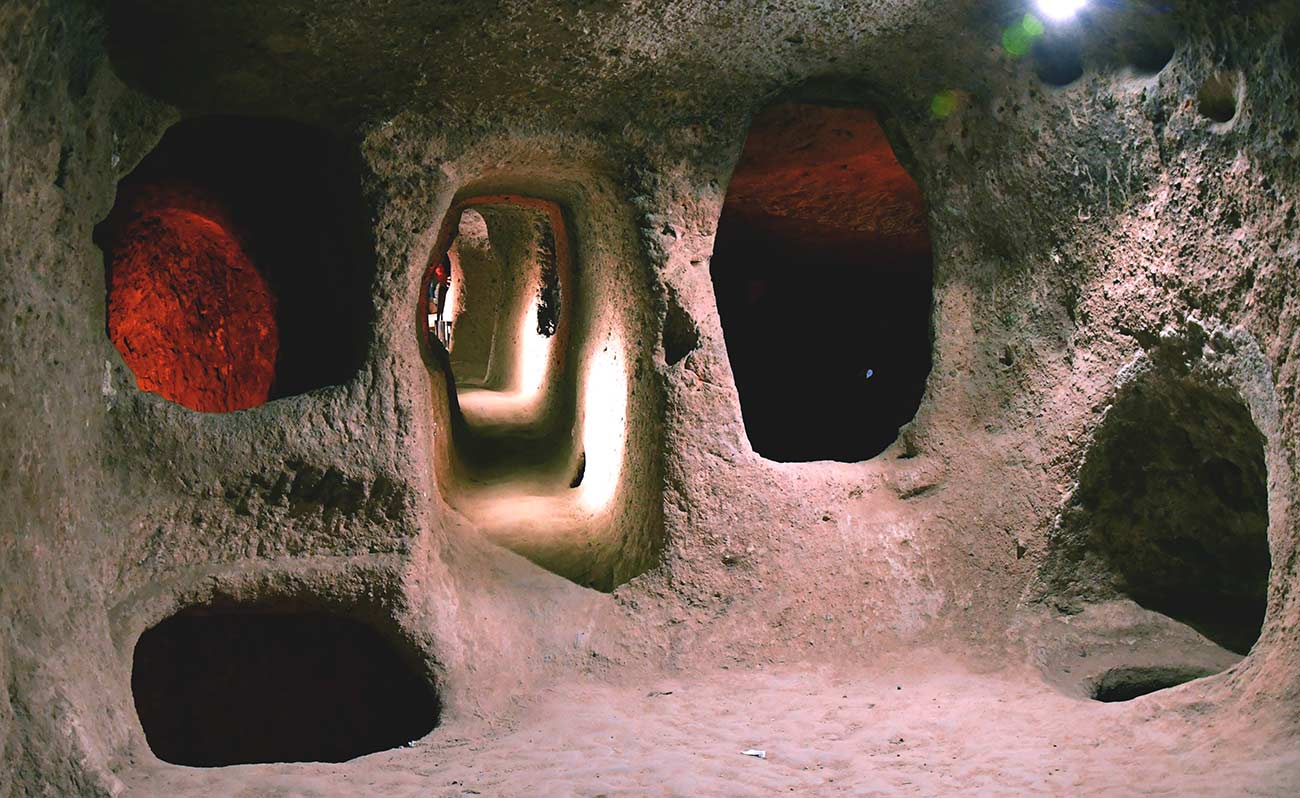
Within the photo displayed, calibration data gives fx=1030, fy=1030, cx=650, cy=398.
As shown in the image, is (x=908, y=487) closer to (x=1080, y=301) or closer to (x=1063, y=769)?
(x=1080, y=301)

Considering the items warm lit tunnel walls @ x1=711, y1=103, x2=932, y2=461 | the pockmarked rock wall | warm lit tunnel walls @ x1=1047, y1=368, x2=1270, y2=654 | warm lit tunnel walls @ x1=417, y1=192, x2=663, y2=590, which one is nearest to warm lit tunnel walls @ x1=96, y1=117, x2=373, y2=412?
the pockmarked rock wall

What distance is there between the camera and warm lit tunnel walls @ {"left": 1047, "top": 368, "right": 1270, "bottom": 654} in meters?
4.78

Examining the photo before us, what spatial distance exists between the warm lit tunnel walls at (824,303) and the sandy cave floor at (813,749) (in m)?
3.67

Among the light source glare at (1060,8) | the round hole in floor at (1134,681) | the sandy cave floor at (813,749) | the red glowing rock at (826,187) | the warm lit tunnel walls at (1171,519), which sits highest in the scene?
the red glowing rock at (826,187)

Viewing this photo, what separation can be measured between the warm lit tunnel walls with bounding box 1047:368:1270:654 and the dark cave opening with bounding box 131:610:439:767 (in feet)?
11.6

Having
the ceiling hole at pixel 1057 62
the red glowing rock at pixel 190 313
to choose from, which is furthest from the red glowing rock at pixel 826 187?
the red glowing rock at pixel 190 313

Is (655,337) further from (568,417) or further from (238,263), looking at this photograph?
(238,263)

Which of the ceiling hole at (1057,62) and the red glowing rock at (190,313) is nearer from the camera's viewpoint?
the ceiling hole at (1057,62)

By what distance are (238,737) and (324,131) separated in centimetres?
304

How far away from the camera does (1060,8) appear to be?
15.6 ft

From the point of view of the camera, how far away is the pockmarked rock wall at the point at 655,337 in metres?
3.80

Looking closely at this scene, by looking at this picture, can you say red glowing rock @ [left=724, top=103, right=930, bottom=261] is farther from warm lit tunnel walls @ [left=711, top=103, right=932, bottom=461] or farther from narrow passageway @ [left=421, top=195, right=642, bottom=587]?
narrow passageway @ [left=421, top=195, right=642, bottom=587]

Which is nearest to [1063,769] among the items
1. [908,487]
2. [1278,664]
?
[1278,664]

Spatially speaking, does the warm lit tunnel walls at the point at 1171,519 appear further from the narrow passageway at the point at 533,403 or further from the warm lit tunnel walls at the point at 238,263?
the warm lit tunnel walls at the point at 238,263
